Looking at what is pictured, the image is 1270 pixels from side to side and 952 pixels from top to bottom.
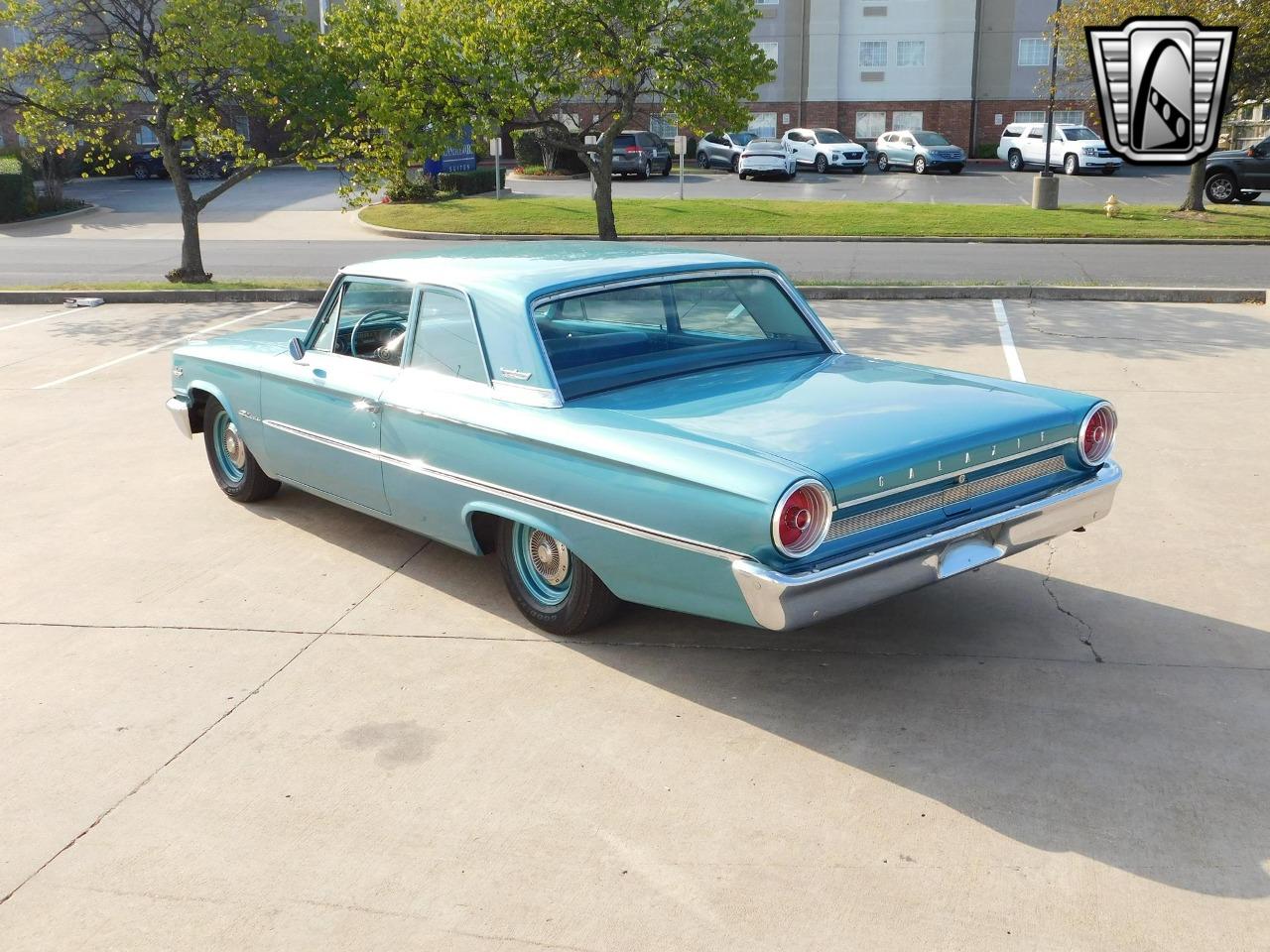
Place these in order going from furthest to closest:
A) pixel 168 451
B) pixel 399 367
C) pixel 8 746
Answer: pixel 168 451 < pixel 399 367 < pixel 8 746

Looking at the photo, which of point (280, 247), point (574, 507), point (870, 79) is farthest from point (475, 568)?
point (870, 79)

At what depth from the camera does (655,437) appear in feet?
15.1

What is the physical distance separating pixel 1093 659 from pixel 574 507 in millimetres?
2098

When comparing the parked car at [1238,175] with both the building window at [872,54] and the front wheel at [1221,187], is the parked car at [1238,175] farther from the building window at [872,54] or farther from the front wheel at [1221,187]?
the building window at [872,54]

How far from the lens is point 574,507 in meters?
4.79

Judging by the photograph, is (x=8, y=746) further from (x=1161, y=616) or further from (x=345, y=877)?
(x=1161, y=616)

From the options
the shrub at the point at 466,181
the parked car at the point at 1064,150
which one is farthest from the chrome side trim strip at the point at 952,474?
the parked car at the point at 1064,150

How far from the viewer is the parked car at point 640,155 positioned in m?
39.6

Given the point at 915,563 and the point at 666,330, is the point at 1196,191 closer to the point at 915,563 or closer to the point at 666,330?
the point at 666,330

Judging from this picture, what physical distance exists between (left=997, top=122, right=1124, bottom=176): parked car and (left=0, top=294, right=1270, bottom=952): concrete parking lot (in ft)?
114

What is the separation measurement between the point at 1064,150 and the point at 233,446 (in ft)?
123

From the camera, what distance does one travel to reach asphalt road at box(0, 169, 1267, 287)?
60.2ft

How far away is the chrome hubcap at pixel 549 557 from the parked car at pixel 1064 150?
35690 mm

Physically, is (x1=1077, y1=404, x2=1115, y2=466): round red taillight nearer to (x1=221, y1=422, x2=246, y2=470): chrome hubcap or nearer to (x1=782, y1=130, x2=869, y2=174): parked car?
(x1=221, y1=422, x2=246, y2=470): chrome hubcap
